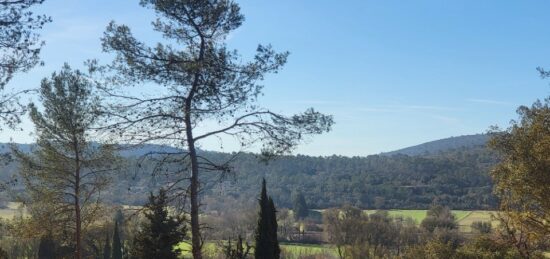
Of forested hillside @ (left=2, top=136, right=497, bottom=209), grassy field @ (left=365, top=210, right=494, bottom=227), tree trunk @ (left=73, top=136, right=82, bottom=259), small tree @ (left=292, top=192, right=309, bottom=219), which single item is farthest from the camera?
forested hillside @ (left=2, top=136, right=497, bottom=209)

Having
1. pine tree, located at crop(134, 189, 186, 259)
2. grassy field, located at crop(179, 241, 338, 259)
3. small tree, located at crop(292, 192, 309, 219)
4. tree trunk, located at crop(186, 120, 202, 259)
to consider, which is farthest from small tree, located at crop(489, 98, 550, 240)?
small tree, located at crop(292, 192, 309, 219)

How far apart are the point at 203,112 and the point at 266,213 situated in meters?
14.5

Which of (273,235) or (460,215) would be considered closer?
(273,235)

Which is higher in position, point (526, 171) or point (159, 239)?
point (526, 171)

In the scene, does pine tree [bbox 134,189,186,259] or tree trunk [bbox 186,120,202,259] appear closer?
tree trunk [bbox 186,120,202,259]

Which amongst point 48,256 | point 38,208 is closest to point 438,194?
point 48,256

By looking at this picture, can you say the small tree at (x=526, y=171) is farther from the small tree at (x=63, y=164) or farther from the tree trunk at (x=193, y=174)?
the small tree at (x=63, y=164)

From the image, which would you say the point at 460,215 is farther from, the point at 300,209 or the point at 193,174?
the point at 193,174

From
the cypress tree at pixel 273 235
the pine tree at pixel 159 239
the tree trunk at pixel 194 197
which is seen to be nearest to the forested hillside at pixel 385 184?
the cypress tree at pixel 273 235

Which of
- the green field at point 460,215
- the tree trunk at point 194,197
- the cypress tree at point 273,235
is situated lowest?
the green field at point 460,215

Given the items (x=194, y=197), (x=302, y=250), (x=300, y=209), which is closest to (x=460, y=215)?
(x=300, y=209)

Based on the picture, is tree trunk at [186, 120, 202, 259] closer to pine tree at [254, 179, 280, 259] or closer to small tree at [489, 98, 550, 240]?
small tree at [489, 98, 550, 240]

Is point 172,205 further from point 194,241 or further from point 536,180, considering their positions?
point 536,180

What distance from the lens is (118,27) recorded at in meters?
11.4
